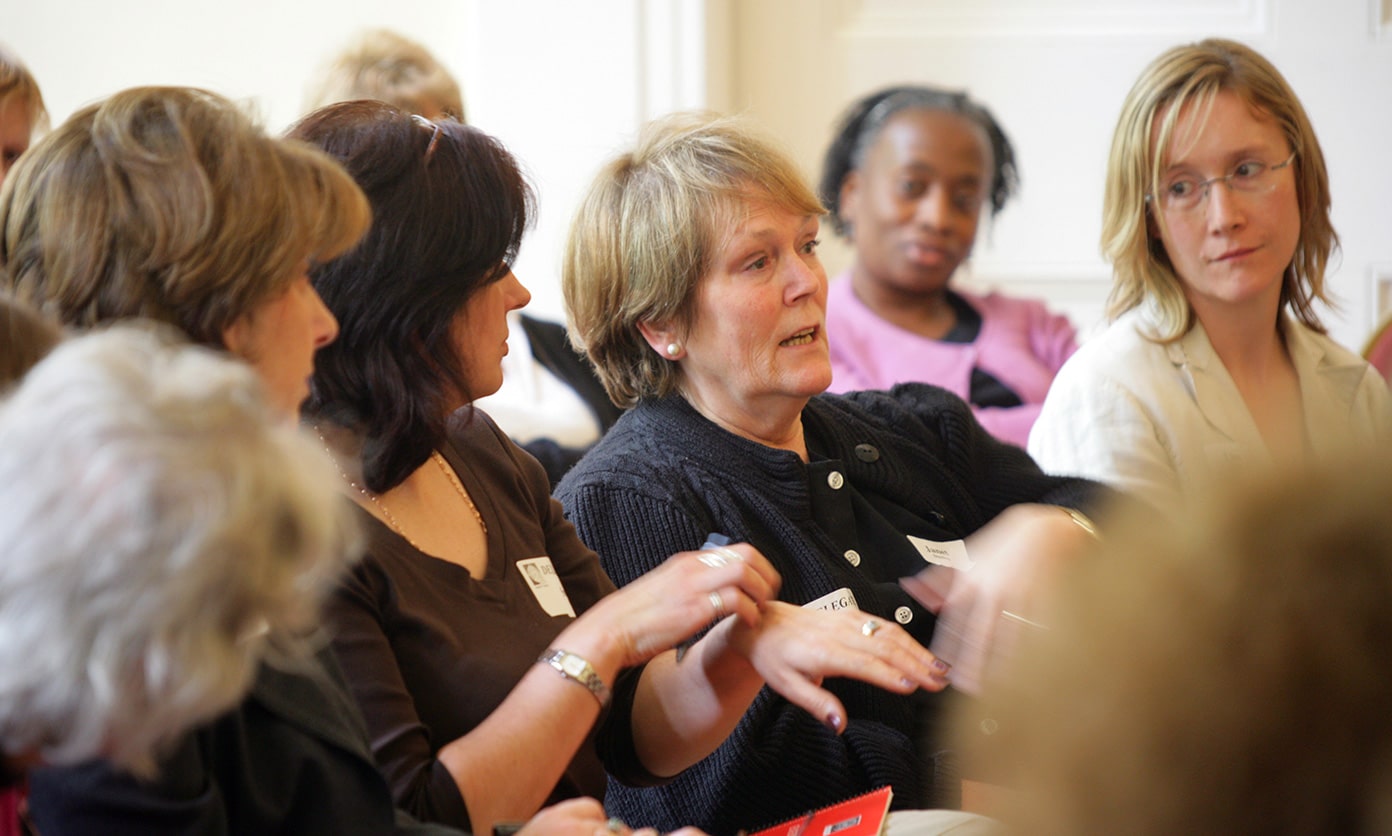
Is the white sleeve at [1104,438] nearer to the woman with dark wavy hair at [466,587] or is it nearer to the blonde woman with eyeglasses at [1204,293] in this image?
the blonde woman with eyeglasses at [1204,293]

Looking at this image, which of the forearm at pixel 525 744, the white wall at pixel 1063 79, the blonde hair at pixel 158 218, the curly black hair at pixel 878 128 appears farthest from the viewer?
the white wall at pixel 1063 79

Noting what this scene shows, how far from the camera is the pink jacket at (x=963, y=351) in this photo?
365cm

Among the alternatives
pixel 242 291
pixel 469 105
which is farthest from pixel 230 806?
pixel 469 105

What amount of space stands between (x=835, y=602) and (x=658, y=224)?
25.6 inches

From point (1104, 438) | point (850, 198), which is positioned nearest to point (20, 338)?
point (1104, 438)

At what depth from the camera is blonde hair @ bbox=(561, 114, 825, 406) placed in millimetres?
2133

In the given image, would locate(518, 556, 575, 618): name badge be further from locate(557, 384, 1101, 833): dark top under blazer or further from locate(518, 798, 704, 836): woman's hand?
locate(518, 798, 704, 836): woman's hand

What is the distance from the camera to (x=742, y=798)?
1849 millimetres

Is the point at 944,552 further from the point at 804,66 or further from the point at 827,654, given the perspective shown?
the point at 804,66

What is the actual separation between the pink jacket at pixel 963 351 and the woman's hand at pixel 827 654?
6.71 feet

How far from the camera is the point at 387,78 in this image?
3.46 meters

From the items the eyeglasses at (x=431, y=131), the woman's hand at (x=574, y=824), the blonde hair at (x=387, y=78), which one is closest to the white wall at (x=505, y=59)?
the blonde hair at (x=387, y=78)

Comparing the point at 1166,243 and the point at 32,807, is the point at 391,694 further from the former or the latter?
the point at 1166,243

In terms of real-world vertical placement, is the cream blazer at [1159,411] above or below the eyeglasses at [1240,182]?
below
